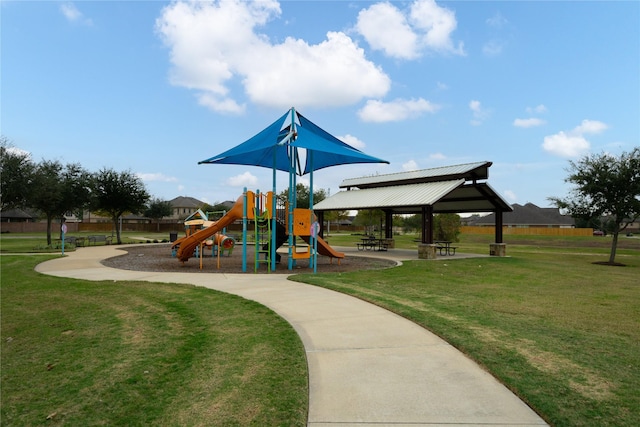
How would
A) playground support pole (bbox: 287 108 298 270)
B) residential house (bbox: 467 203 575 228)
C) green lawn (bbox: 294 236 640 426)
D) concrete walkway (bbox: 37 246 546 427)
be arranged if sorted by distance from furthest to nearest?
1. residential house (bbox: 467 203 575 228)
2. playground support pole (bbox: 287 108 298 270)
3. green lawn (bbox: 294 236 640 426)
4. concrete walkway (bbox: 37 246 546 427)

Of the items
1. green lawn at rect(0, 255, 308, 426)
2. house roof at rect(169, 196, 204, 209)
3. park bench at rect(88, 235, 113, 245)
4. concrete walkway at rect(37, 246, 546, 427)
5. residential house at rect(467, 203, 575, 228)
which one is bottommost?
green lawn at rect(0, 255, 308, 426)

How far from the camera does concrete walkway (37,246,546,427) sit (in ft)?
11.2

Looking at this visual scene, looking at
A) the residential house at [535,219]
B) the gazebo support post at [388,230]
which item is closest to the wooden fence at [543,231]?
the residential house at [535,219]

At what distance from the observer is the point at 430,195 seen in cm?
2100

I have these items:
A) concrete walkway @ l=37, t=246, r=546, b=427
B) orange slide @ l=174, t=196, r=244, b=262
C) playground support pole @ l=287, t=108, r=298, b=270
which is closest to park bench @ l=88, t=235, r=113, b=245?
orange slide @ l=174, t=196, r=244, b=262

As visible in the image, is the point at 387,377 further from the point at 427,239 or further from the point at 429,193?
the point at 429,193

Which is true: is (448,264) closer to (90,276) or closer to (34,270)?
(90,276)

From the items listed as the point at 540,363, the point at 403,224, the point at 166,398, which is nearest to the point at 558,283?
the point at 540,363

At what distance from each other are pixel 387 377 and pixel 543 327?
3.72 metres

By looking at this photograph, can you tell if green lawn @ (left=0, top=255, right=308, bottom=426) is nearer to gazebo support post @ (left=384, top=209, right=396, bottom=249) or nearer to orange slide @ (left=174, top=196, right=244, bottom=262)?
orange slide @ (left=174, top=196, right=244, bottom=262)

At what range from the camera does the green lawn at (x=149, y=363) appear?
3588 millimetres

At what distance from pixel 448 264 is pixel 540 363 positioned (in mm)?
13442

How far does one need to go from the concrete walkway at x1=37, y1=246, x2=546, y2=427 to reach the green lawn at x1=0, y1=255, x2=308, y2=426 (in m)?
0.28

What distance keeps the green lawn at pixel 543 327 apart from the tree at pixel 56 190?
22585 mm
